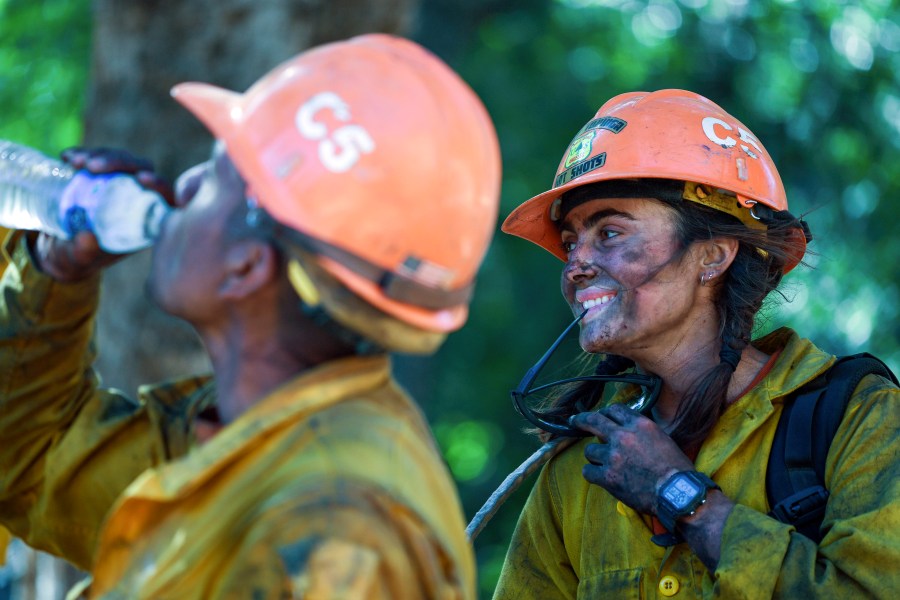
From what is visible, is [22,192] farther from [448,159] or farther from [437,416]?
[437,416]

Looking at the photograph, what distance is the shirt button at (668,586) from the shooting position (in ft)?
12.3

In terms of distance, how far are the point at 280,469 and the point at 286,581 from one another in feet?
0.89

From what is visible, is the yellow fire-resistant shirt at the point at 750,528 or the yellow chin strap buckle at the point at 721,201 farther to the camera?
the yellow chin strap buckle at the point at 721,201

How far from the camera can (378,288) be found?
2668 millimetres

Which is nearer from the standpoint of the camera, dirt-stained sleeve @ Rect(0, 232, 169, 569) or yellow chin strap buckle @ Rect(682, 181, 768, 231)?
dirt-stained sleeve @ Rect(0, 232, 169, 569)

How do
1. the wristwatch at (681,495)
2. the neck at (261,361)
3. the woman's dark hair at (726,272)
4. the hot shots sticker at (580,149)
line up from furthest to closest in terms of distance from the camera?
the hot shots sticker at (580,149)
the woman's dark hair at (726,272)
the wristwatch at (681,495)
the neck at (261,361)

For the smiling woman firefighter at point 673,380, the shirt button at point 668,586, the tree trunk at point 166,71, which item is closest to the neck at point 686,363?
the smiling woman firefighter at point 673,380

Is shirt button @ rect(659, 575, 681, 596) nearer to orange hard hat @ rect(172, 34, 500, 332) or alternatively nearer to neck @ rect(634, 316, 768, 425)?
neck @ rect(634, 316, 768, 425)

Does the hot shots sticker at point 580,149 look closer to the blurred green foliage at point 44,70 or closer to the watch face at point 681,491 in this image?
the watch face at point 681,491

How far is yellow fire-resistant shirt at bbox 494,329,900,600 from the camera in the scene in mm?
3416

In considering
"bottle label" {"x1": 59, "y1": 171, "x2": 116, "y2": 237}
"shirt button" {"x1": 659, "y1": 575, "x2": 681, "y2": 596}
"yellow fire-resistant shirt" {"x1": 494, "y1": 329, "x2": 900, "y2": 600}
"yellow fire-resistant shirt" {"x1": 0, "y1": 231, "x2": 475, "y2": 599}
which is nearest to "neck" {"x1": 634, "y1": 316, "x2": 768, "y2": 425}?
"yellow fire-resistant shirt" {"x1": 494, "y1": 329, "x2": 900, "y2": 600}

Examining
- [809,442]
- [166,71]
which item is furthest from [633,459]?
[166,71]

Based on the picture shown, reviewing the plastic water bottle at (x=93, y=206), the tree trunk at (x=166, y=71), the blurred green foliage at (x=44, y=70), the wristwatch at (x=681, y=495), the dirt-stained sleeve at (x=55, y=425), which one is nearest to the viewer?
the plastic water bottle at (x=93, y=206)

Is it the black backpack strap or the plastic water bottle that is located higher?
the plastic water bottle
